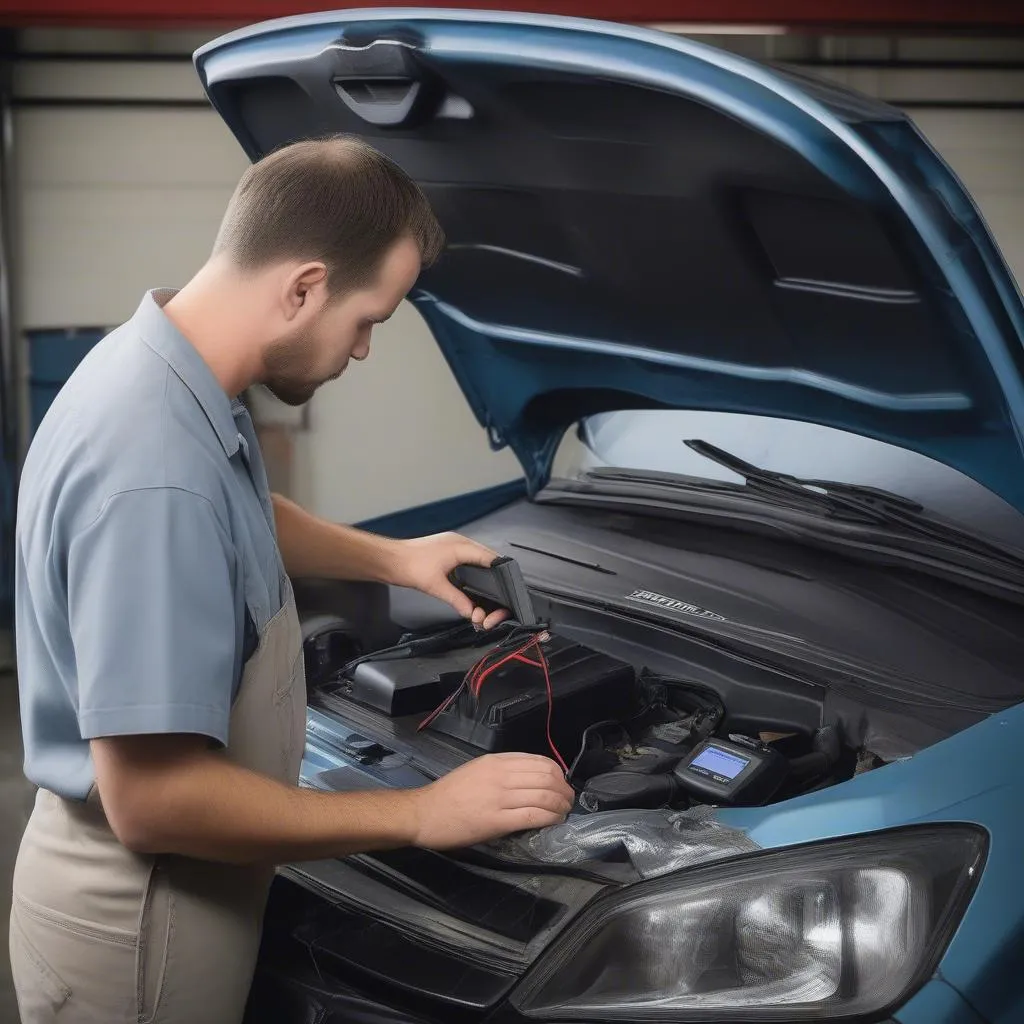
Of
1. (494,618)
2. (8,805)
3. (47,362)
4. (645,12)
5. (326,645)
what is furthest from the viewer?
(47,362)

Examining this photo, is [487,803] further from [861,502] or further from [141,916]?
[861,502]

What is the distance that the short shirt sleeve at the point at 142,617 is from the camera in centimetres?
98

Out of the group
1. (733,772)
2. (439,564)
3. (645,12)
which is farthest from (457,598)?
(645,12)

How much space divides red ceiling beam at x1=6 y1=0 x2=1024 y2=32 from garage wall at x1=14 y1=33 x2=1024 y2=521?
1.81ft

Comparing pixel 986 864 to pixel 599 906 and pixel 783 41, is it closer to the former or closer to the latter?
pixel 599 906

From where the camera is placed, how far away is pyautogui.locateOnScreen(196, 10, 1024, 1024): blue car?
1104 mm

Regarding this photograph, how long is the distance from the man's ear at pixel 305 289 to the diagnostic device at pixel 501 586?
0.57 metres

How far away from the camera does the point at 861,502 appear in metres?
1.80

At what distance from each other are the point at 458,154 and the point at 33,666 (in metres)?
0.96

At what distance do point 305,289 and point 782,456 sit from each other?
1090 mm

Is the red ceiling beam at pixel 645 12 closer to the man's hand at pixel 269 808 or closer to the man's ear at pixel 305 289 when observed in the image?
the man's ear at pixel 305 289

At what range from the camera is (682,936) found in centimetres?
112

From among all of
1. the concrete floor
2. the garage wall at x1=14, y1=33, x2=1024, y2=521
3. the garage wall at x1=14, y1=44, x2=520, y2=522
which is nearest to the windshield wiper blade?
the concrete floor

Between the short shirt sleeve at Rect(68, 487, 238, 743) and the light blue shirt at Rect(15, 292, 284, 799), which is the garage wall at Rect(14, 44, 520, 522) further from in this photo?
the short shirt sleeve at Rect(68, 487, 238, 743)
